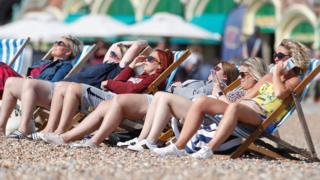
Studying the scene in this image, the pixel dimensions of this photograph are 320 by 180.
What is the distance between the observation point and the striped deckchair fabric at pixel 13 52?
959 cm

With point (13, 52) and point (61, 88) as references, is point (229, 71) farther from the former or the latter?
point (13, 52)

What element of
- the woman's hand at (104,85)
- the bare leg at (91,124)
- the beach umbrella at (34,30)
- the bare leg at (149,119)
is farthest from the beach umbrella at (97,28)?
the bare leg at (149,119)

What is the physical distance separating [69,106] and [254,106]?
56.8 inches

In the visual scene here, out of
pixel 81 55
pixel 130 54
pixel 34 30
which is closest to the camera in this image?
pixel 130 54

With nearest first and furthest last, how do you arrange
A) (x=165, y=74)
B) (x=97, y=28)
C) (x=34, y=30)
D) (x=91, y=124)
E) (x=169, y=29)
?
(x=91, y=124)
(x=165, y=74)
(x=169, y=29)
(x=34, y=30)
(x=97, y=28)

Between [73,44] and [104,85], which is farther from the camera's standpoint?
[73,44]

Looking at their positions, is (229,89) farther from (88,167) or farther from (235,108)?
(88,167)

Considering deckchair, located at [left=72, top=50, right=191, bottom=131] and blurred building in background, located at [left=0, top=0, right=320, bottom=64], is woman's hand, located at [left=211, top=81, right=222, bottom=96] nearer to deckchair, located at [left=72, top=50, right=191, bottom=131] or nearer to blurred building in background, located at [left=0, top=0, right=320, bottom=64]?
deckchair, located at [left=72, top=50, right=191, bottom=131]

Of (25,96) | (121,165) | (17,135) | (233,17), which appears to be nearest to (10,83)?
(25,96)

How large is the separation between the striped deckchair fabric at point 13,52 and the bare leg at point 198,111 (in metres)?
3.47

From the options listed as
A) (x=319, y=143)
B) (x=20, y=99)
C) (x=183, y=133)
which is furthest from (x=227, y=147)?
(x=319, y=143)

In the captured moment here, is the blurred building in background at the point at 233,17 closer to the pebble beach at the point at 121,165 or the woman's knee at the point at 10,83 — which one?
the woman's knee at the point at 10,83

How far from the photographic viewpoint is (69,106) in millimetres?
7324

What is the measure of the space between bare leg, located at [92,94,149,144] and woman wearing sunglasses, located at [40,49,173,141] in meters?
0.09
